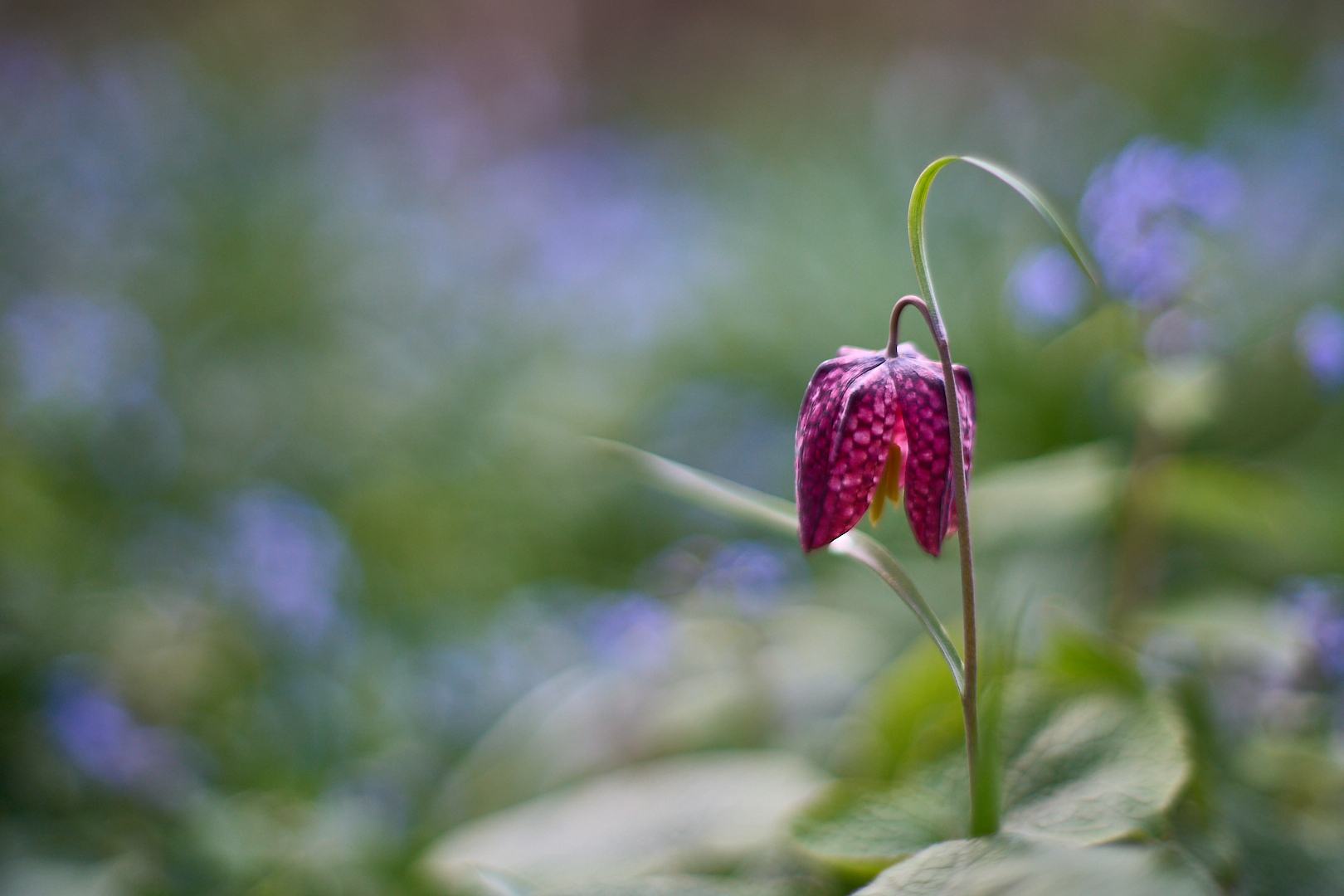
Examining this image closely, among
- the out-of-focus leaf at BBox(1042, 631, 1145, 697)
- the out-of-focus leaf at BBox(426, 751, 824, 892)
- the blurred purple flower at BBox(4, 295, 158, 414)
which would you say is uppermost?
the blurred purple flower at BBox(4, 295, 158, 414)

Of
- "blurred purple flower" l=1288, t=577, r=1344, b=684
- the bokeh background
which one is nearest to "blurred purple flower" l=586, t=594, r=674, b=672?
the bokeh background

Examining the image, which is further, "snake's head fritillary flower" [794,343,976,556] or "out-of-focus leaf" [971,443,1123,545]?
"out-of-focus leaf" [971,443,1123,545]

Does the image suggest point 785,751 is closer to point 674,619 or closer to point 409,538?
point 674,619

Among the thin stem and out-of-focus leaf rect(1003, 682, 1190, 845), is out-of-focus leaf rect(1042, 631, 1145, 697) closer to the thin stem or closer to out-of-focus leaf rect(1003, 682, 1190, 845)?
out-of-focus leaf rect(1003, 682, 1190, 845)

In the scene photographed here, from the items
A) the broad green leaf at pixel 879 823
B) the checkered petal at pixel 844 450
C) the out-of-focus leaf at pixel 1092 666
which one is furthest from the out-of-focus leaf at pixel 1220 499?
the checkered petal at pixel 844 450

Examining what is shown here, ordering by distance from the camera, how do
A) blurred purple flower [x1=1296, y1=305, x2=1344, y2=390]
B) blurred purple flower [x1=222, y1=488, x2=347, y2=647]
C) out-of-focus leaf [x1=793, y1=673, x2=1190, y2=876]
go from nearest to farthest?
1. out-of-focus leaf [x1=793, y1=673, x2=1190, y2=876]
2. blurred purple flower [x1=1296, y1=305, x2=1344, y2=390]
3. blurred purple flower [x1=222, y1=488, x2=347, y2=647]

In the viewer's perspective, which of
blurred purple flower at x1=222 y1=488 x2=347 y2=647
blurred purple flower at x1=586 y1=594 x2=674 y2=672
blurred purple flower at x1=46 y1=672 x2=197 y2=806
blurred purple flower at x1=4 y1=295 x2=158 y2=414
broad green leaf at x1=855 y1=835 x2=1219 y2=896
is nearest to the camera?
broad green leaf at x1=855 y1=835 x2=1219 y2=896

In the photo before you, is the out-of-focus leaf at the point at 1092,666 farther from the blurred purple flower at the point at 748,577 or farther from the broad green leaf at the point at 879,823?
the blurred purple flower at the point at 748,577

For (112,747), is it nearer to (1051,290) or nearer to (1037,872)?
(1037,872)

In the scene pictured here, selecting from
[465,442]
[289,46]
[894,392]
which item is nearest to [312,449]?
[465,442]
